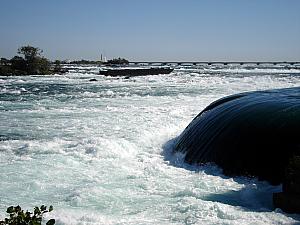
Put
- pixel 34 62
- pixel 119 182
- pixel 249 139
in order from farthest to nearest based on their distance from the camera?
pixel 34 62, pixel 249 139, pixel 119 182

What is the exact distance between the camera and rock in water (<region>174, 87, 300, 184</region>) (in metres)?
9.88

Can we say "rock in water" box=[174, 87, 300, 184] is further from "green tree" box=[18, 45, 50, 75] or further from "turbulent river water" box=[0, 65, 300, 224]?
"green tree" box=[18, 45, 50, 75]

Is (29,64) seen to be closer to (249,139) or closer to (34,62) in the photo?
(34,62)

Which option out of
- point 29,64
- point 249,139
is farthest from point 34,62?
point 249,139

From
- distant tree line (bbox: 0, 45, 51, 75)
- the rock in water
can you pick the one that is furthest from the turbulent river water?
distant tree line (bbox: 0, 45, 51, 75)

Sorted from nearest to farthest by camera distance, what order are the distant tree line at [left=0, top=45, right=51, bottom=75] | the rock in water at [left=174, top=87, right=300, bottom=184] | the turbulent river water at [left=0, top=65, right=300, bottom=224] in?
the turbulent river water at [left=0, top=65, right=300, bottom=224], the rock in water at [left=174, top=87, right=300, bottom=184], the distant tree line at [left=0, top=45, right=51, bottom=75]

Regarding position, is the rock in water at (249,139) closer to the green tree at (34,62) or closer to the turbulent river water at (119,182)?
the turbulent river water at (119,182)

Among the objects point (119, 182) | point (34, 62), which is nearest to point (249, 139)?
point (119, 182)

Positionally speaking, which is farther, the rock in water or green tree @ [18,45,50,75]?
green tree @ [18,45,50,75]

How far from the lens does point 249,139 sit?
10938mm

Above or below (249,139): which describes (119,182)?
below

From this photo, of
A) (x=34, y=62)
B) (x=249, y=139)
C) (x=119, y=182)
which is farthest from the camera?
(x=34, y=62)

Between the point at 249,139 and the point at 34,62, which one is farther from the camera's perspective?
the point at 34,62

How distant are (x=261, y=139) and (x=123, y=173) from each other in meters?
4.01
